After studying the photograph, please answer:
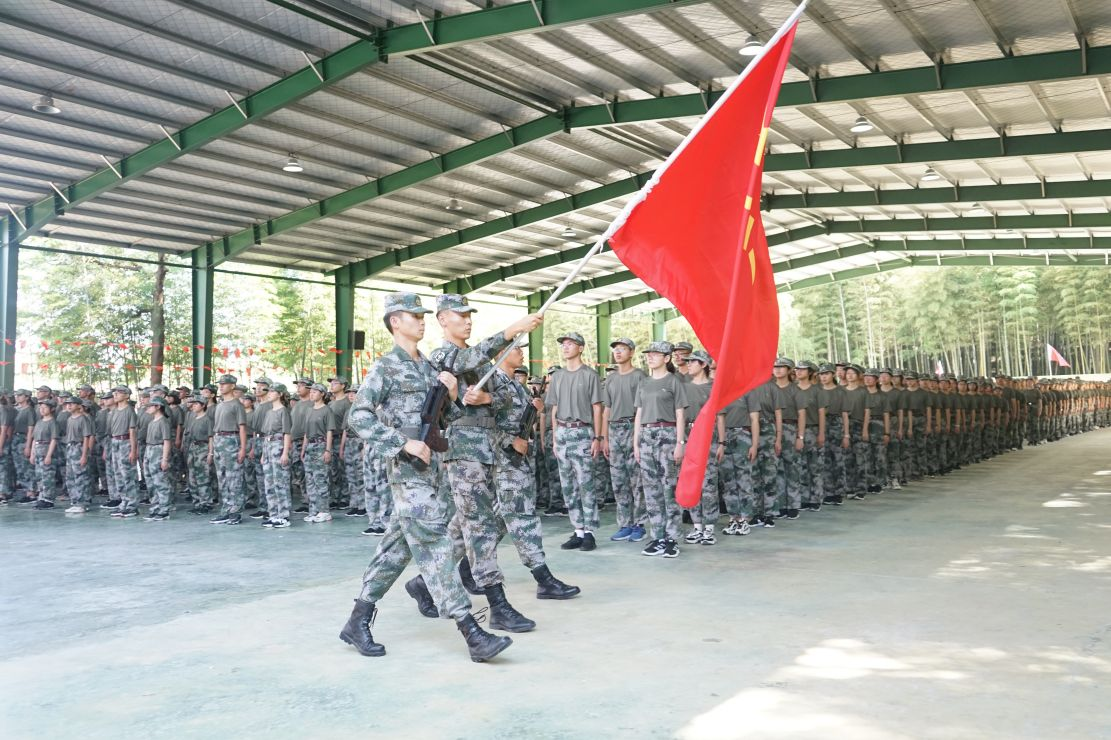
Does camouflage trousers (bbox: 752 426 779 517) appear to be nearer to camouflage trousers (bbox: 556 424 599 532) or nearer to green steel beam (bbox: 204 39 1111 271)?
camouflage trousers (bbox: 556 424 599 532)

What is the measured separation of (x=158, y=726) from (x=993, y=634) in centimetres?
414

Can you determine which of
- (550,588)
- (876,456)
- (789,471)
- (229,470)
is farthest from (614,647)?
(876,456)

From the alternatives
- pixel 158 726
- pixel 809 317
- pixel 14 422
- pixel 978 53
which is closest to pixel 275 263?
pixel 14 422

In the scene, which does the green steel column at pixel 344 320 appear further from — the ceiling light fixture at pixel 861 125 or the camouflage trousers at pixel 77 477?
the ceiling light fixture at pixel 861 125

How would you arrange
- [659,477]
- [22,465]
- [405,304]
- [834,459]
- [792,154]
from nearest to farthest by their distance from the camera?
[405,304], [659,477], [834,459], [22,465], [792,154]

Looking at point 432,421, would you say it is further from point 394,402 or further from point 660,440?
point 660,440

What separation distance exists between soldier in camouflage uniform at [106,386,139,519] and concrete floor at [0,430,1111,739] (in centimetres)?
332

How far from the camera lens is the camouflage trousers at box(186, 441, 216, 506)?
11.6 meters

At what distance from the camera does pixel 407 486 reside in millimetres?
4324

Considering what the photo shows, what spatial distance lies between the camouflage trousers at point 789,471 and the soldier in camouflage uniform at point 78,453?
9.27 metres

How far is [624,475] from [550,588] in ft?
10.1

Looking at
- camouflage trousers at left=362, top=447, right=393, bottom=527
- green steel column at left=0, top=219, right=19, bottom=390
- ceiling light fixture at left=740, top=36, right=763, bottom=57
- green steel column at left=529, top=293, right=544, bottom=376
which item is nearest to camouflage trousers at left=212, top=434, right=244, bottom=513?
camouflage trousers at left=362, top=447, right=393, bottom=527

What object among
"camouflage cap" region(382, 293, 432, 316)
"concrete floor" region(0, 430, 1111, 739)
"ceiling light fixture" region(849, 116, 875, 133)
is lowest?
"concrete floor" region(0, 430, 1111, 739)

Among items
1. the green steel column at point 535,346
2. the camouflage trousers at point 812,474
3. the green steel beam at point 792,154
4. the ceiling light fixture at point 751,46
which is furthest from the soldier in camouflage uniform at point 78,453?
the green steel column at point 535,346
